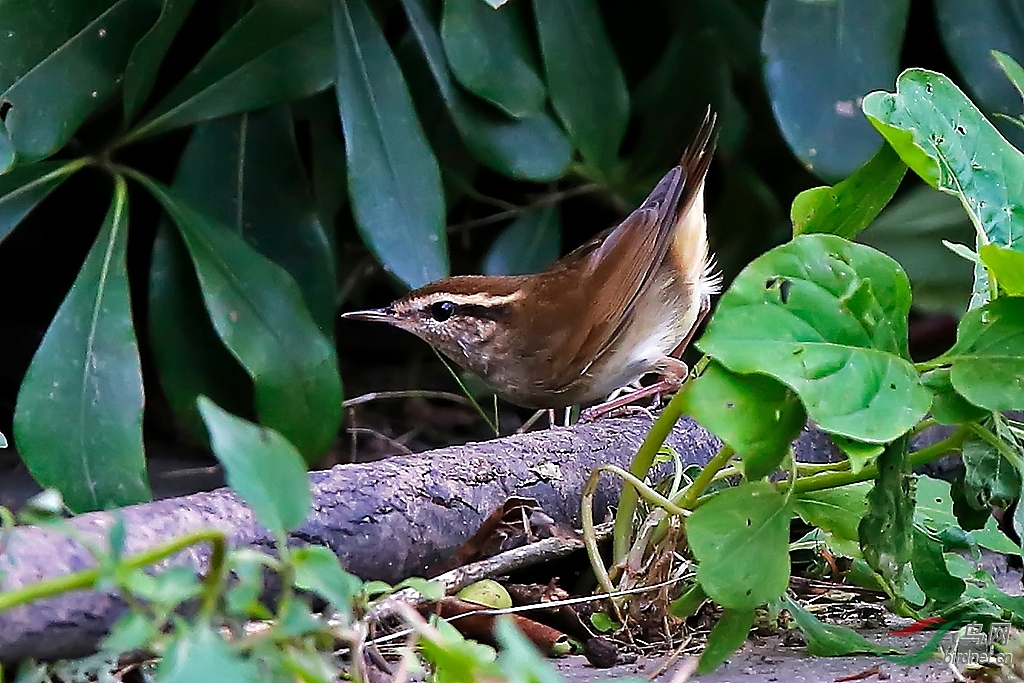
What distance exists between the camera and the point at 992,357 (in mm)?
1038

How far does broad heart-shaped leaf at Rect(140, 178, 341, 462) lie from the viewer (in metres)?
2.33

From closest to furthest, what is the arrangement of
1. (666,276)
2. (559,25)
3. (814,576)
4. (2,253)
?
(814,576) < (559,25) < (666,276) < (2,253)

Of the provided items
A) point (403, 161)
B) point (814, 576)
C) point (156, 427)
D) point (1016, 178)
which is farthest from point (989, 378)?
point (156, 427)

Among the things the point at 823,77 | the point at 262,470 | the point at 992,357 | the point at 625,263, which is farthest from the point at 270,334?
the point at 262,470

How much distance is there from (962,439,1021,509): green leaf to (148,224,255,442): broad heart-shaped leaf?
6.20 ft

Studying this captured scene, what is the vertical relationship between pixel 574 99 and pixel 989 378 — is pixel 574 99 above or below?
above

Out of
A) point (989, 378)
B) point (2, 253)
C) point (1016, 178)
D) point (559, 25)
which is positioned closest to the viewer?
point (989, 378)

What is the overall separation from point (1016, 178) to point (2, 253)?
3262mm

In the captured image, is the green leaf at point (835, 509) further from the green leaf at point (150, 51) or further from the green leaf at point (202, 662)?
the green leaf at point (150, 51)

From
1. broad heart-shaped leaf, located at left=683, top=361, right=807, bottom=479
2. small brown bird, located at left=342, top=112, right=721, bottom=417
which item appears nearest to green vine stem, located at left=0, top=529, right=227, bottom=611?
broad heart-shaped leaf, located at left=683, top=361, right=807, bottom=479

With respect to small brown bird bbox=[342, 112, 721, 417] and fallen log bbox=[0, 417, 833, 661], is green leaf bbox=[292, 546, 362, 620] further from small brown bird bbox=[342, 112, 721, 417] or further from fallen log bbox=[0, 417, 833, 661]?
small brown bird bbox=[342, 112, 721, 417]

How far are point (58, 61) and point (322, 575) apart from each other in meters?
1.88

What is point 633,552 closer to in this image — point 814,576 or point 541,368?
point 814,576

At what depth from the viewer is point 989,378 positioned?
3.35 feet
